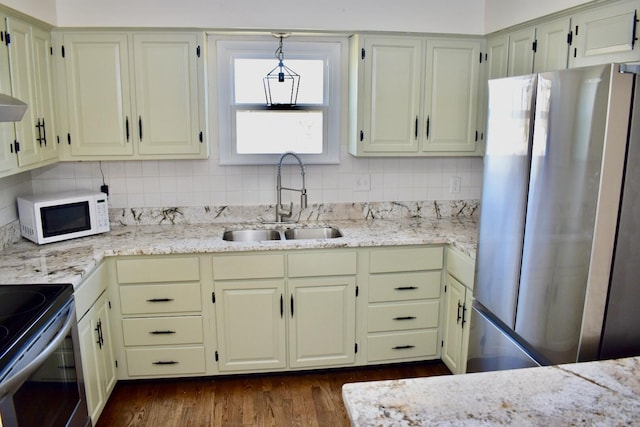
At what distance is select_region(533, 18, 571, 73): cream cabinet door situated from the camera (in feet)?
8.07

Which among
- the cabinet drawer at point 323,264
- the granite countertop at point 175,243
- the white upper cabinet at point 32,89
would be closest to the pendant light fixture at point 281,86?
the granite countertop at point 175,243

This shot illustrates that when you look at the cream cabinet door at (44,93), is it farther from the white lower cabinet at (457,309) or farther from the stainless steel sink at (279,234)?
the white lower cabinet at (457,309)

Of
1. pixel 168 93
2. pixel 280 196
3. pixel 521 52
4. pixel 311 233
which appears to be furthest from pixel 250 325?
pixel 521 52

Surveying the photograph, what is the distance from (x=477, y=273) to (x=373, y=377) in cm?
108

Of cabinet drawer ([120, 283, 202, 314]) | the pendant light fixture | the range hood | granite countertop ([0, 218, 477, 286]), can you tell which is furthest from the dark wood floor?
the pendant light fixture

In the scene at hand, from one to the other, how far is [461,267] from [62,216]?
2.32 metres

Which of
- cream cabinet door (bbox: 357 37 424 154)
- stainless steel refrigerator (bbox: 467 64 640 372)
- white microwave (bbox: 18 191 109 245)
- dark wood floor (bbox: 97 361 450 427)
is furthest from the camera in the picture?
cream cabinet door (bbox: 357 37 424 154)

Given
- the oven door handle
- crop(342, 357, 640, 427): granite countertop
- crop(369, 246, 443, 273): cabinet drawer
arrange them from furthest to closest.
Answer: crop(369, 246, 443, 273): cabinet drawer < the oven door handle < crop(342, 357, 640, 427): granite countertop

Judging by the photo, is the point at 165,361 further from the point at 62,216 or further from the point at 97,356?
the point at 62,216

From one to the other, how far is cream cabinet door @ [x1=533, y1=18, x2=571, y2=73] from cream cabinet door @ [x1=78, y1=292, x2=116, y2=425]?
2650 millimetres

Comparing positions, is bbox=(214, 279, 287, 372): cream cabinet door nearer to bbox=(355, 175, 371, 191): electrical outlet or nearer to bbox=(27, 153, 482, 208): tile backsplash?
bbox=(27, 153, 482, 208): tile backsplash

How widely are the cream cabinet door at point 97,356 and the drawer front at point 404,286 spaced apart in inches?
60.1

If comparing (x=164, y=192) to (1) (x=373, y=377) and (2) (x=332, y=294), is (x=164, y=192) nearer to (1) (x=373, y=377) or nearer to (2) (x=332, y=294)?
(2) (x=332, y=294)

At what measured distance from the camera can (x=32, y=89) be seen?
2.67 metres
